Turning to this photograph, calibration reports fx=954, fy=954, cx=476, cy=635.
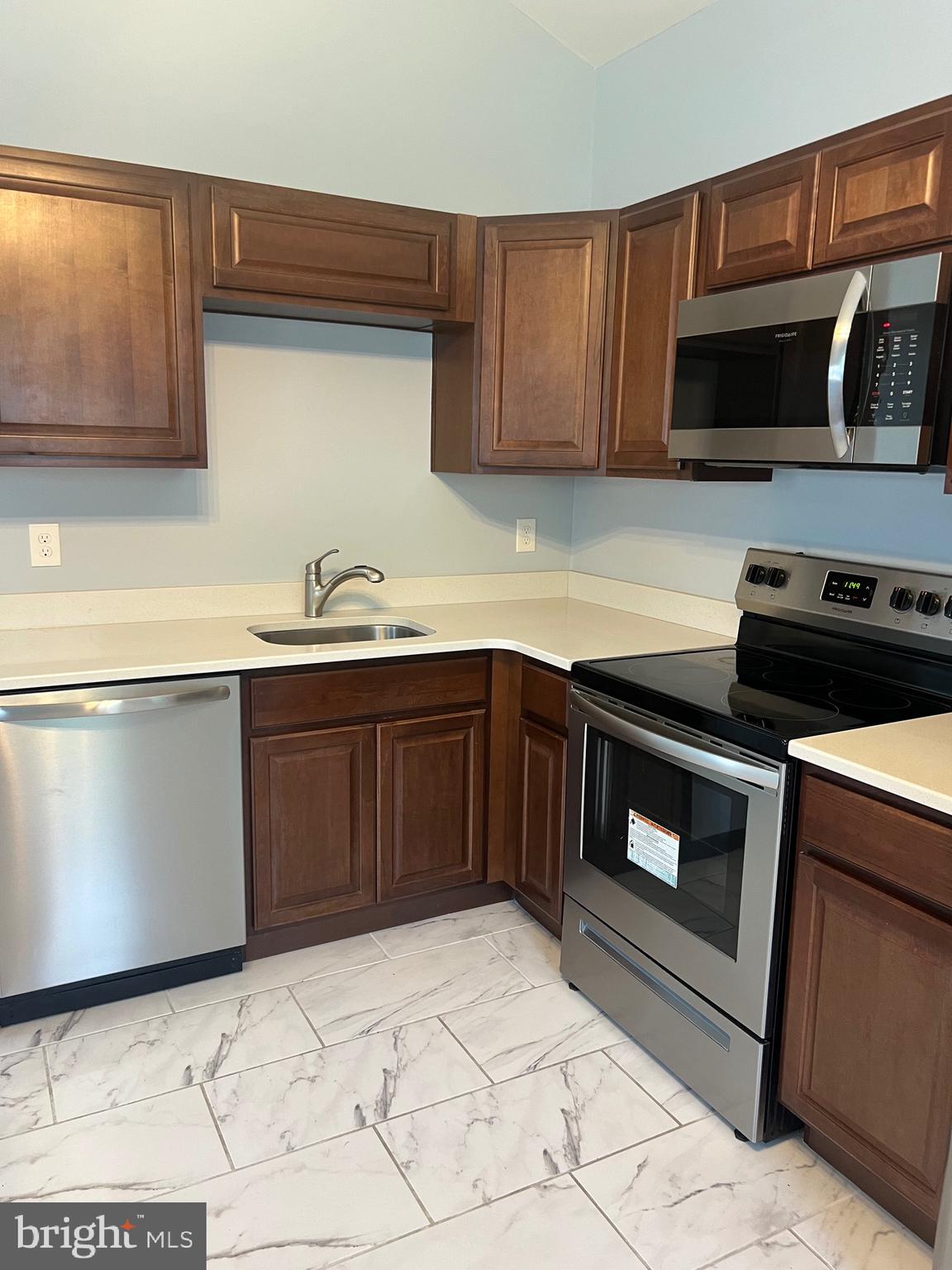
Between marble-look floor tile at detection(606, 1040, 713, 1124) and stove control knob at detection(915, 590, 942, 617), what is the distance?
1190 millimetres

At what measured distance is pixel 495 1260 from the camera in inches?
65.6

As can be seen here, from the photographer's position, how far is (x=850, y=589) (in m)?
2.34

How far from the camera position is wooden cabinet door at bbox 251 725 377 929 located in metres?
2.52

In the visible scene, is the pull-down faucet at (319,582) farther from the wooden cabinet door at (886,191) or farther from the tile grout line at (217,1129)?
the wooden cabinet door at (886,191)

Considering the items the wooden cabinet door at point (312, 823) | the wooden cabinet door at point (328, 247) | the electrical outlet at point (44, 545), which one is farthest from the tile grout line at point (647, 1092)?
the wooden cabinet door at point (328, 247)

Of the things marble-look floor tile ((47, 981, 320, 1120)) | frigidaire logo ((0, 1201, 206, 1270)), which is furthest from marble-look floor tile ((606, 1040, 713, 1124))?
frigidaire logo ((0, 1201, 206, 1270))

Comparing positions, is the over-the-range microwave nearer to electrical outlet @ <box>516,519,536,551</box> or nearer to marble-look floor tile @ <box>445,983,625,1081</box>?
electrical outlet @ <box>516,519,536,551</box>

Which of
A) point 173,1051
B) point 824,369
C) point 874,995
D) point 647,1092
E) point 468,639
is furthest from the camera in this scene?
point 468,639

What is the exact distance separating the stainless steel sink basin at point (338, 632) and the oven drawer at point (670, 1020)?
1015mm

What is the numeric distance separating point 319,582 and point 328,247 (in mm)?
984

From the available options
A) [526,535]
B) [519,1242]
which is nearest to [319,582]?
[526,535]

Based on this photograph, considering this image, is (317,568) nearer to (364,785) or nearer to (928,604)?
(364,785)

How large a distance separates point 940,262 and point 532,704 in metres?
1.45

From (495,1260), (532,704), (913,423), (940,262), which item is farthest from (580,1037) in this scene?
(940,262)
